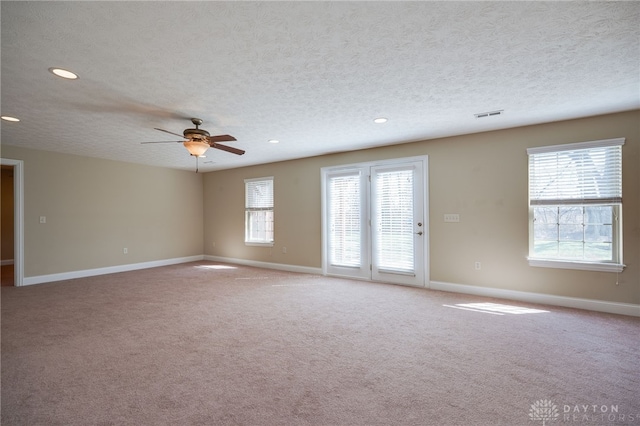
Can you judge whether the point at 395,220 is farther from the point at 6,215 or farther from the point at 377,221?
the point at 6,215

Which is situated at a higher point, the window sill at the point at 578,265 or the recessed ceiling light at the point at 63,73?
the recessed ceiling light at the point at 63,73

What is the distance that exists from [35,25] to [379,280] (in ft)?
17.0

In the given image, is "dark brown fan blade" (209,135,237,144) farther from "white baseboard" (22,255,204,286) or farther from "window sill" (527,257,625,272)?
"white baseboard" (22,255,204,286)

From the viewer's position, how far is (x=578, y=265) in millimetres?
3834

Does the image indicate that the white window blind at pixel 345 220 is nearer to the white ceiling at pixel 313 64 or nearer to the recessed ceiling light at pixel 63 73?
the white ceiling at pixel 313 64

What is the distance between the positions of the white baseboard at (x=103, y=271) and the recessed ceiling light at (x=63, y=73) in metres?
4.61

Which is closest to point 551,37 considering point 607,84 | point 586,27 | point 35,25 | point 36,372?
point 586,27

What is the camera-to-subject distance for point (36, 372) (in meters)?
2.35

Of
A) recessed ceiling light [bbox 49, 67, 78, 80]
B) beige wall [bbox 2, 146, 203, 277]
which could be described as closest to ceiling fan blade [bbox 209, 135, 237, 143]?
recessed ceiling light [bbox 49, 67, 78, 80]

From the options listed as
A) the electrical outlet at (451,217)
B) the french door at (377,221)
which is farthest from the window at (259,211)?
the electrical outlet at (451,217)

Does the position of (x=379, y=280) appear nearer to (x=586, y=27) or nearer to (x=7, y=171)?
(x=586, y=27)

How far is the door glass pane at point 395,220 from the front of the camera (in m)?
5.14

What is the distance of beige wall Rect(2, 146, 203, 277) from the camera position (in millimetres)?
5406

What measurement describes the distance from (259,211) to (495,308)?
5.20 metres
